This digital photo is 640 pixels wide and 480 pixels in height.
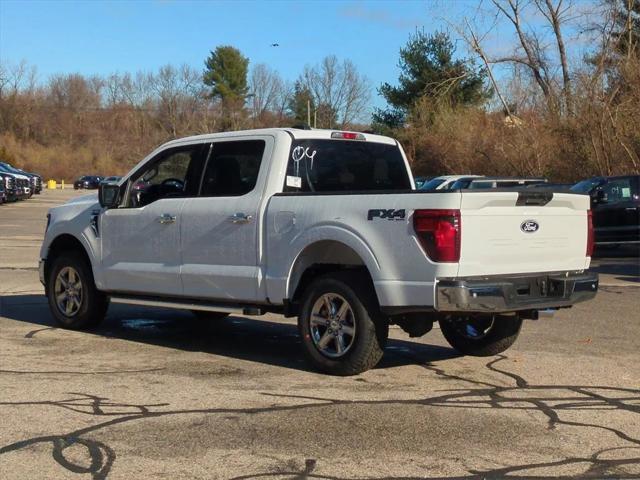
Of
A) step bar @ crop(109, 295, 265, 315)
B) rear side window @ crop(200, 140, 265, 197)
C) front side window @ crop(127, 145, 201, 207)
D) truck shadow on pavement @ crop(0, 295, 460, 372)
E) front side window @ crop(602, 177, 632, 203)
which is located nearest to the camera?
step bar @ crop(109, 295, 265, 315)

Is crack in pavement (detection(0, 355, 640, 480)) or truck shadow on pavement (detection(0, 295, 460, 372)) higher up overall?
truck shadow on pavement (detection(0, 295, 460, 372))

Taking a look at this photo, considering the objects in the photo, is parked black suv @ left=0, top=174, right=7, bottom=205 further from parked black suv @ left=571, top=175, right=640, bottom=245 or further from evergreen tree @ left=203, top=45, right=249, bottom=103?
evergreen tree @ left=203, top=45, right=249, bottom=103

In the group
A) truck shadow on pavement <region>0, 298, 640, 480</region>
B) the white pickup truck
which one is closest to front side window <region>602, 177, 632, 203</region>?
the white pickup truck

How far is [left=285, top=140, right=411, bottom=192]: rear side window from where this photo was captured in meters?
7.89

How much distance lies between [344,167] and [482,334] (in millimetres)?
2078

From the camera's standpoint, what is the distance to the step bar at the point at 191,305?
781 cm

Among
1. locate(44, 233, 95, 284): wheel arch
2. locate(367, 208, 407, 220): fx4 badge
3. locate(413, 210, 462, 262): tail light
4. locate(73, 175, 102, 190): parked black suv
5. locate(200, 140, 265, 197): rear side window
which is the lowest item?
locate(44, 233, 95, 284): wheel arch

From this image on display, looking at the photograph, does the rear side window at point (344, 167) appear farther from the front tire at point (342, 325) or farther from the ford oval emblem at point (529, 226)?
the ford oval emblem at point (529, 226)

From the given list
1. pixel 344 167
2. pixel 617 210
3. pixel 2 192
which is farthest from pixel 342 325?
pixel 2 192

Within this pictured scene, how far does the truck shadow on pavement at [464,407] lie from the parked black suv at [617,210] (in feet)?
41.2

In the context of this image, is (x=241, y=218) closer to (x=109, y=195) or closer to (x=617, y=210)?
(x=109, y=195)

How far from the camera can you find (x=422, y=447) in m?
5.28

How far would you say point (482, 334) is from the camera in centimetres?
816

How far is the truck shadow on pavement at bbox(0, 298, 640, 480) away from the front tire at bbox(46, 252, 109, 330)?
6.56ft
